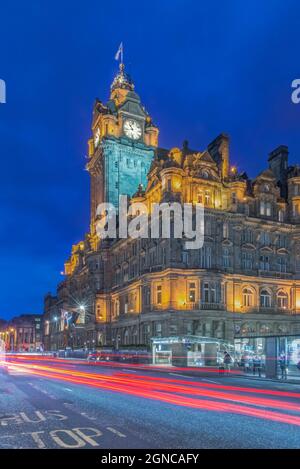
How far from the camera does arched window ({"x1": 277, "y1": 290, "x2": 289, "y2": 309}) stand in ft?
219

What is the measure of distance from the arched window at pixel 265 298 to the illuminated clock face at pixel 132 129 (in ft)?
148

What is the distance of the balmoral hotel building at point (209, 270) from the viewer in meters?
58.9

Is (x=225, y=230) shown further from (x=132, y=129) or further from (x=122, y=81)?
(x=122, y=81)

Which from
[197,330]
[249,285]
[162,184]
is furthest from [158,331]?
[162,184]

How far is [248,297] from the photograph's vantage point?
6475 centimetres

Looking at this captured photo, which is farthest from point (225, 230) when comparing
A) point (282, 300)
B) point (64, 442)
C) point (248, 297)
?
point (64, 442)

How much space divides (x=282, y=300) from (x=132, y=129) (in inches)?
1886

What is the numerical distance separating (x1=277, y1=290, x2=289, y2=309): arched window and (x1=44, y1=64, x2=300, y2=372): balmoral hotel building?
138 millimetres

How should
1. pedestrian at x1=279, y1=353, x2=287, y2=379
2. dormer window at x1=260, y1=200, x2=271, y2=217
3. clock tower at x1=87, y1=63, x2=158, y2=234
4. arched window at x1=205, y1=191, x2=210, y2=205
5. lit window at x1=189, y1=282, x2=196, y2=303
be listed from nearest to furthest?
pedestrian at x1=279, y1=353, x2=287, y2=379 < lit window at x1=189, y1=282, x2=196, y2=303 < arched window at x1=205, y1=191, x2=210, y2=205 < dormer window at x1=260, y1=200, x2=271, y2=217 < clock tower at x1=87, y1=63, x2=158, y2=234

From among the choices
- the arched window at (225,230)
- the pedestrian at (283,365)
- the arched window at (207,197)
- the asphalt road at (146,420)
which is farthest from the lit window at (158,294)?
the asphalt road at (146,420)

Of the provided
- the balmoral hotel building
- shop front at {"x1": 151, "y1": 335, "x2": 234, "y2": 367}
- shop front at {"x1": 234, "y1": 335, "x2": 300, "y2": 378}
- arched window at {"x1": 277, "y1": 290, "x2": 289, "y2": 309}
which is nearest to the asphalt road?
shop front at {"x1": 234, "y1": 335, "x2": 300, "y2": 378}

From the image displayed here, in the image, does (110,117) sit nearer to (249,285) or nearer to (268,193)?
(268,193)

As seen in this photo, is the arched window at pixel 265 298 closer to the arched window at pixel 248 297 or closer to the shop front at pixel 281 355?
the arched window at pixel 248 297

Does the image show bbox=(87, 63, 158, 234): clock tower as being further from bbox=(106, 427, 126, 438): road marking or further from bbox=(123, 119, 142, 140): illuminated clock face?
bbox=(106, 427, 126, 438): road marking
